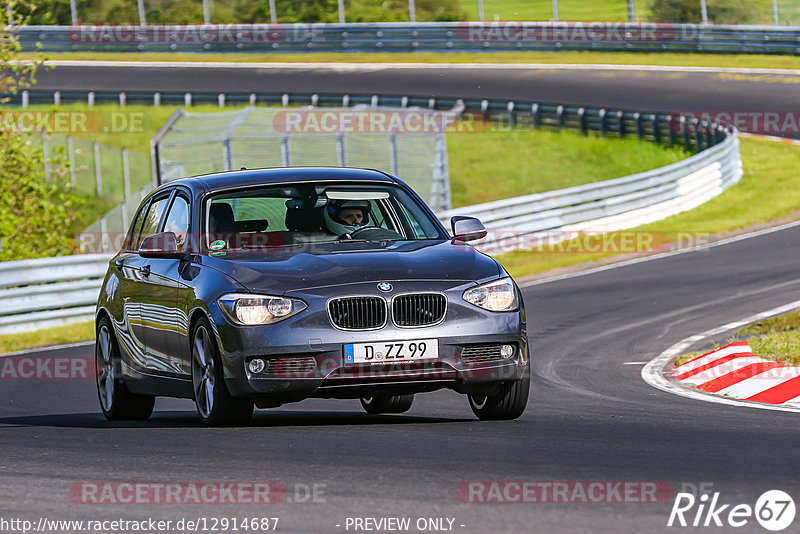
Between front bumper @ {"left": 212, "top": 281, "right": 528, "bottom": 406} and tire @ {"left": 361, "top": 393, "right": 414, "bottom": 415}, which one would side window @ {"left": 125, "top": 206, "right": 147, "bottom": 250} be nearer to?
tire @ {"left": 361, "top": 393, "right": 414, "bottom": 415}

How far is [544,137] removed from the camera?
134 ft

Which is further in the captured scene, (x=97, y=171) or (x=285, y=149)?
(x=97, y=171)

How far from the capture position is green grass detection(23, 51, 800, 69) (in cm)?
4809

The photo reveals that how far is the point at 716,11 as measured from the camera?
→ 51.4 meters

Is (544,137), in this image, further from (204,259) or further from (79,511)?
(79,511)

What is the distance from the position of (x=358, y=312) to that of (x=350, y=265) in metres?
0.35

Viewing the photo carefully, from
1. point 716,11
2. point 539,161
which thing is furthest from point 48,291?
point 716,11

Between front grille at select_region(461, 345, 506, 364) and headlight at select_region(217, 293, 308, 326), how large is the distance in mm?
977

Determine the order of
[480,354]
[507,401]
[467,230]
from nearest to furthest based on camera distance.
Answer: [480,354], [507,401], [467,230]

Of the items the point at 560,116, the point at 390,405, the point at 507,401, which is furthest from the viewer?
the point at 560,116

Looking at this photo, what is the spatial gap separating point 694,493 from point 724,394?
16.5 ft

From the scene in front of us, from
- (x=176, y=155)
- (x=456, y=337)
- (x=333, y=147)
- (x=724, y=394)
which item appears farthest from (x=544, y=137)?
(x=456, y=337)

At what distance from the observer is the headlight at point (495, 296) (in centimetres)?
811

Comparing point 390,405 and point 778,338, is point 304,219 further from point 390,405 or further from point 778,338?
point 778,338
